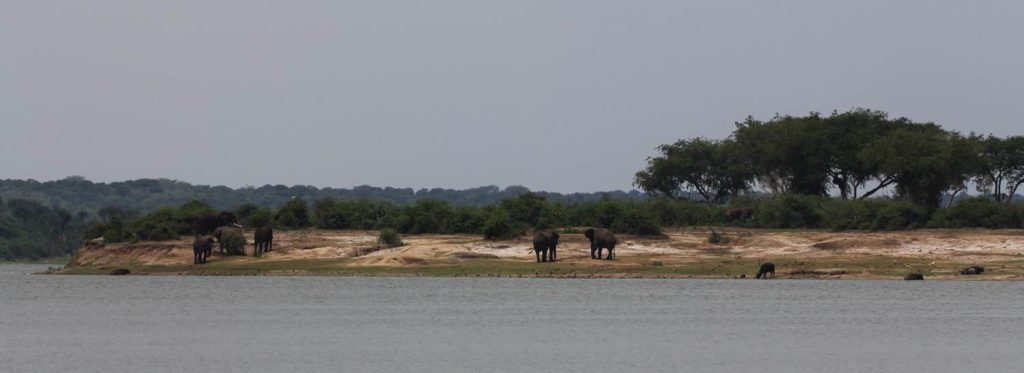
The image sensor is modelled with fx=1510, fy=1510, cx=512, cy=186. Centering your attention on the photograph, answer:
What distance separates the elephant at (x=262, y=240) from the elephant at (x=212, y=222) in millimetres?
3921

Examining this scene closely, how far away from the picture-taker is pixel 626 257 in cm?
5516

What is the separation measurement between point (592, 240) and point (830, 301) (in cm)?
1289

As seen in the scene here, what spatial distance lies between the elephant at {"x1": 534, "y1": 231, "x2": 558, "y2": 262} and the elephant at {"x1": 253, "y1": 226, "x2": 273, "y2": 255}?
10472 millimetres

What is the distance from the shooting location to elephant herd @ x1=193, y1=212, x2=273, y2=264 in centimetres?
5594

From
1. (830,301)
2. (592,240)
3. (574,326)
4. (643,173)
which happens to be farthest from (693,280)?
(643,173)

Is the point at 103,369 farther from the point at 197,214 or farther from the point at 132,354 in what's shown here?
the point at 197,214

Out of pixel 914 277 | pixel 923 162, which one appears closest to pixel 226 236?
pixel 914 277

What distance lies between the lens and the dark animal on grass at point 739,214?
236 feet

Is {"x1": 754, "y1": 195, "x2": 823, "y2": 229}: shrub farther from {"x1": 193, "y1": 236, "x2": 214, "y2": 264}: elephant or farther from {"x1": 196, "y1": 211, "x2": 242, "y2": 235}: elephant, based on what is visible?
{"x1": 193, "y1": 236, "x2": 214, "y2": 264}: elephant

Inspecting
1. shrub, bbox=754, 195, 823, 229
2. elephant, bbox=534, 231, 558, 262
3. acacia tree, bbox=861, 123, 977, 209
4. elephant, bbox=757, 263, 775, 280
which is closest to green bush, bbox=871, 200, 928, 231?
shrub, bbox=754, 195, 823, 229

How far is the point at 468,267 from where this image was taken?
53.0 metres

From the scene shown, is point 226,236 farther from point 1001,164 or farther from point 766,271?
point 1001,164

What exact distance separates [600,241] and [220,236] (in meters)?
14.7

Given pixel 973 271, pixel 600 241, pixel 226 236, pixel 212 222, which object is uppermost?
pixel 212 222
